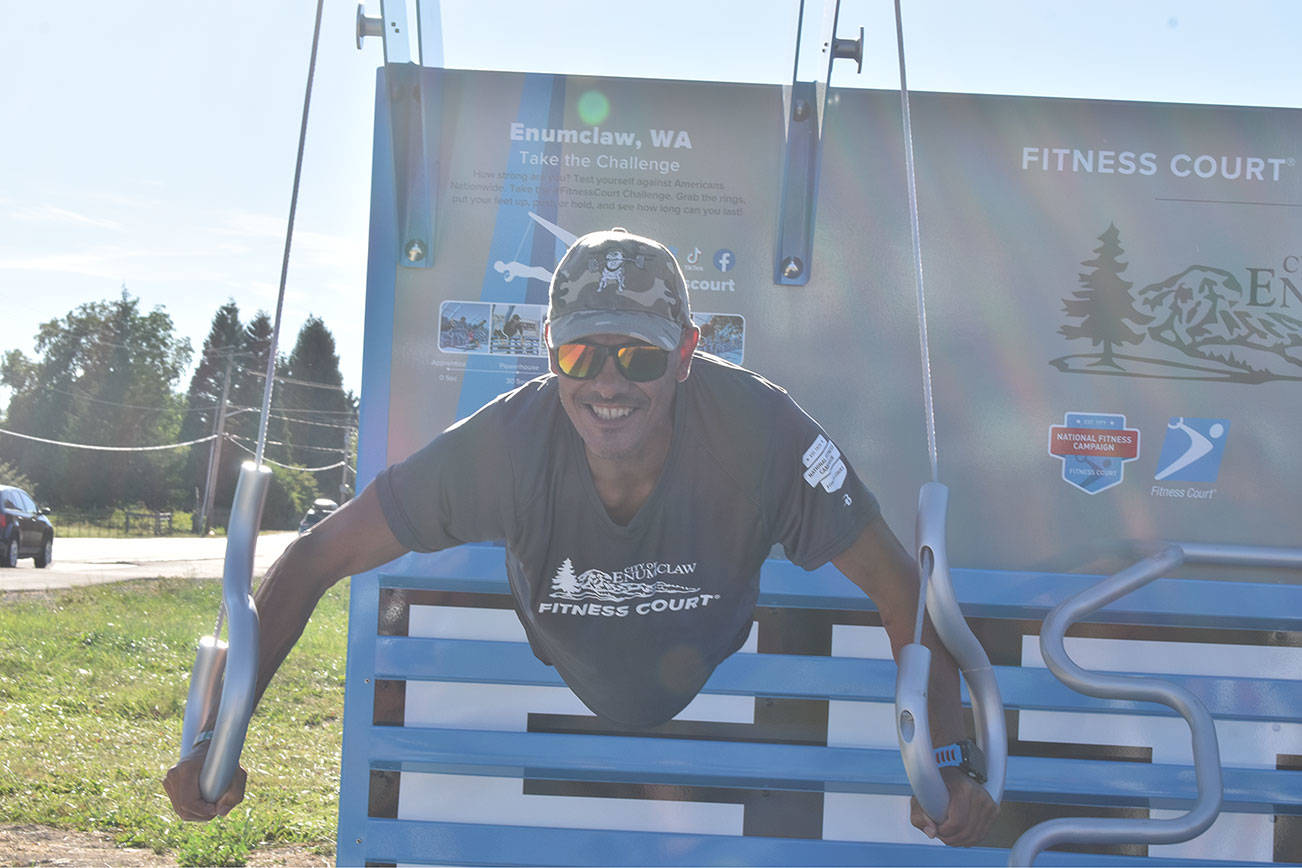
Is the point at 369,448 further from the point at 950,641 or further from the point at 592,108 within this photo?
the point at 950,641

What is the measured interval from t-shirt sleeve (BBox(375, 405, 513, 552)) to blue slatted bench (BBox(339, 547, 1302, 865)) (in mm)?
277

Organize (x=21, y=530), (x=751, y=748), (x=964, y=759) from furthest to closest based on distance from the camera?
(x=21, y=530)
(x=751, y=748)
(x=964, y=759)

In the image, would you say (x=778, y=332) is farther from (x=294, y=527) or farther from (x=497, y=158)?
(x=294, y=527)

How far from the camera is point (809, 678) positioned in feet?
8.44

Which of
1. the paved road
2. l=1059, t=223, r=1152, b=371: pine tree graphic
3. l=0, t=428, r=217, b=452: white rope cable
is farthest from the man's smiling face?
l=0, t=428, r=217, b=452: white rope cable

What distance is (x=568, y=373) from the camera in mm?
2098

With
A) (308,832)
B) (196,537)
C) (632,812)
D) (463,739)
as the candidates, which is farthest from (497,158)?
(196,537)

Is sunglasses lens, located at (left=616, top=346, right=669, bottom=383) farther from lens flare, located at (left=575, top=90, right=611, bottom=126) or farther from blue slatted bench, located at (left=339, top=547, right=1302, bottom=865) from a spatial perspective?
lens flare, located at (left=575, top=90, right=611, bottom=126)

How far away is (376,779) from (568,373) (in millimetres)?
1123

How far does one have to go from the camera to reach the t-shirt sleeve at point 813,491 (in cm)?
223

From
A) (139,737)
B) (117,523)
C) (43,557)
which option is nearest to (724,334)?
(139,737)

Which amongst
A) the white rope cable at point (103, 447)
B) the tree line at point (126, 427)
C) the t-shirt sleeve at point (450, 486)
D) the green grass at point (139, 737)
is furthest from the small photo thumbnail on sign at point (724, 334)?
the white rope cable at point (103, 447)

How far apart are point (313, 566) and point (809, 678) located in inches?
42.9

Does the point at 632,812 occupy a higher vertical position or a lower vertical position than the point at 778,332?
lower
